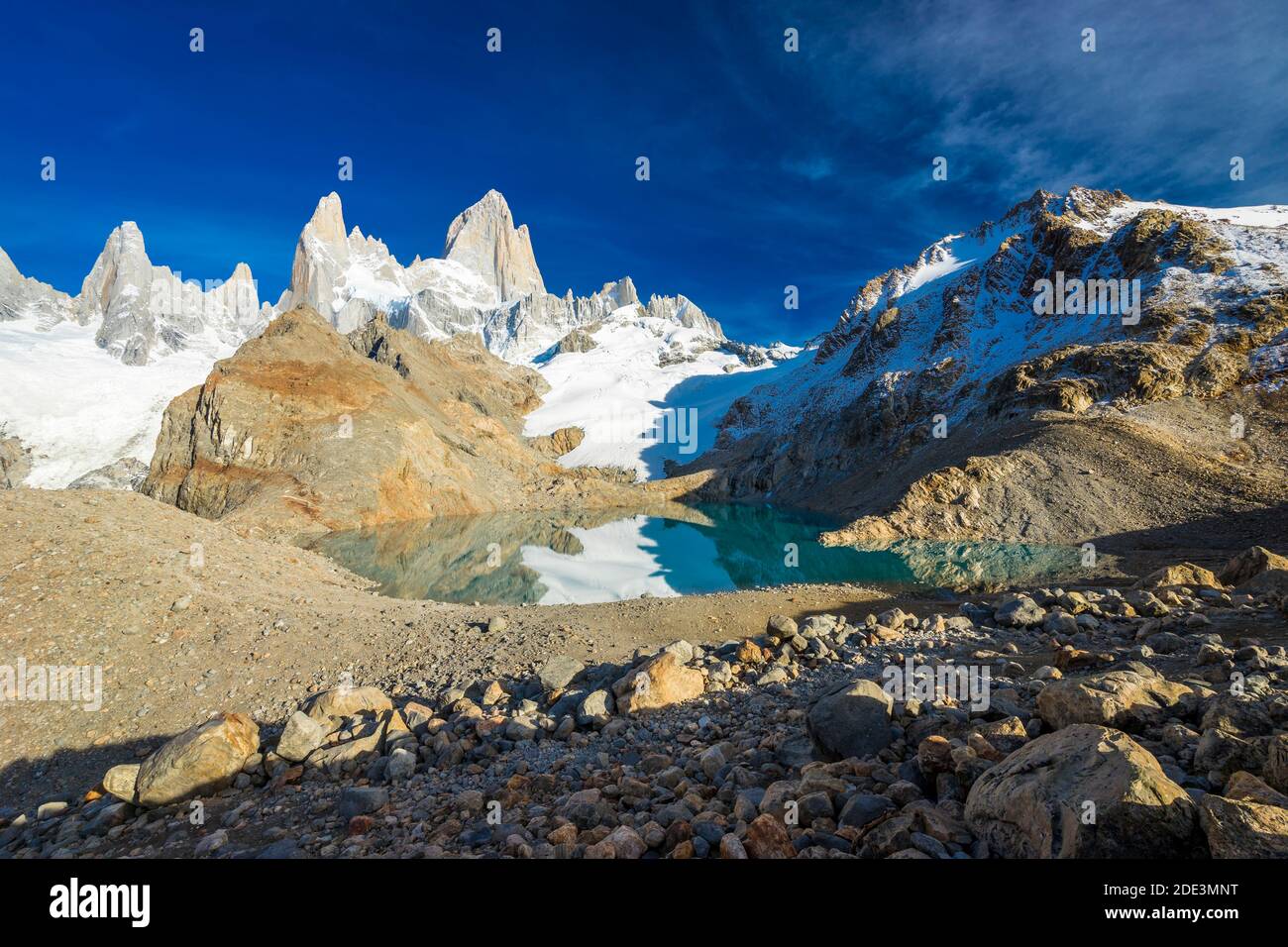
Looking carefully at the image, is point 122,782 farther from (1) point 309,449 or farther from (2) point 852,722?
(1) point 309,449

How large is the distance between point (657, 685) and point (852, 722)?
3781 millimetres

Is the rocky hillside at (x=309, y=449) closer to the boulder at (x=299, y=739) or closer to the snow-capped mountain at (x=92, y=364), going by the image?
the boulder at (x=299, y=739)

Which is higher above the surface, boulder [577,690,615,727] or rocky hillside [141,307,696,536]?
rocky hillside [141,307,696,536]

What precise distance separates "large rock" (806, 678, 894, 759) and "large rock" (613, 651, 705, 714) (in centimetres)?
315

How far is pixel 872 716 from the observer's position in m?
6.05

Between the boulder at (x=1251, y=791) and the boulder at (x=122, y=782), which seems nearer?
the boulder at (x=1251, y=791)

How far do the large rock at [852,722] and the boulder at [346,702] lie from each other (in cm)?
726

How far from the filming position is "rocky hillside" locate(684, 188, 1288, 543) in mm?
39844

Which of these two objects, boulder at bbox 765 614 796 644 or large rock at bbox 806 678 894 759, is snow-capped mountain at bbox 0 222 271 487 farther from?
large rock at bbox 806 678 894 759

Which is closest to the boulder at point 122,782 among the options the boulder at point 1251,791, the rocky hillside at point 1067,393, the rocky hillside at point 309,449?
the boulder at point 1251,791

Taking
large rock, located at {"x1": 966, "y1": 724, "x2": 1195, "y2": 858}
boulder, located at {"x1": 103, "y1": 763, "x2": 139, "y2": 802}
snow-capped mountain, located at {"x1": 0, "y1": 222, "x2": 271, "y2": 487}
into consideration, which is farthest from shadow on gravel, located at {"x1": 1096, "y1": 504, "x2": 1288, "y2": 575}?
snow-capped mountain, located at {"x1": 0, "y1": 222, "x2": 271, "y2": 487}

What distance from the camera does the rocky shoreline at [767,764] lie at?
3609 millimetres
